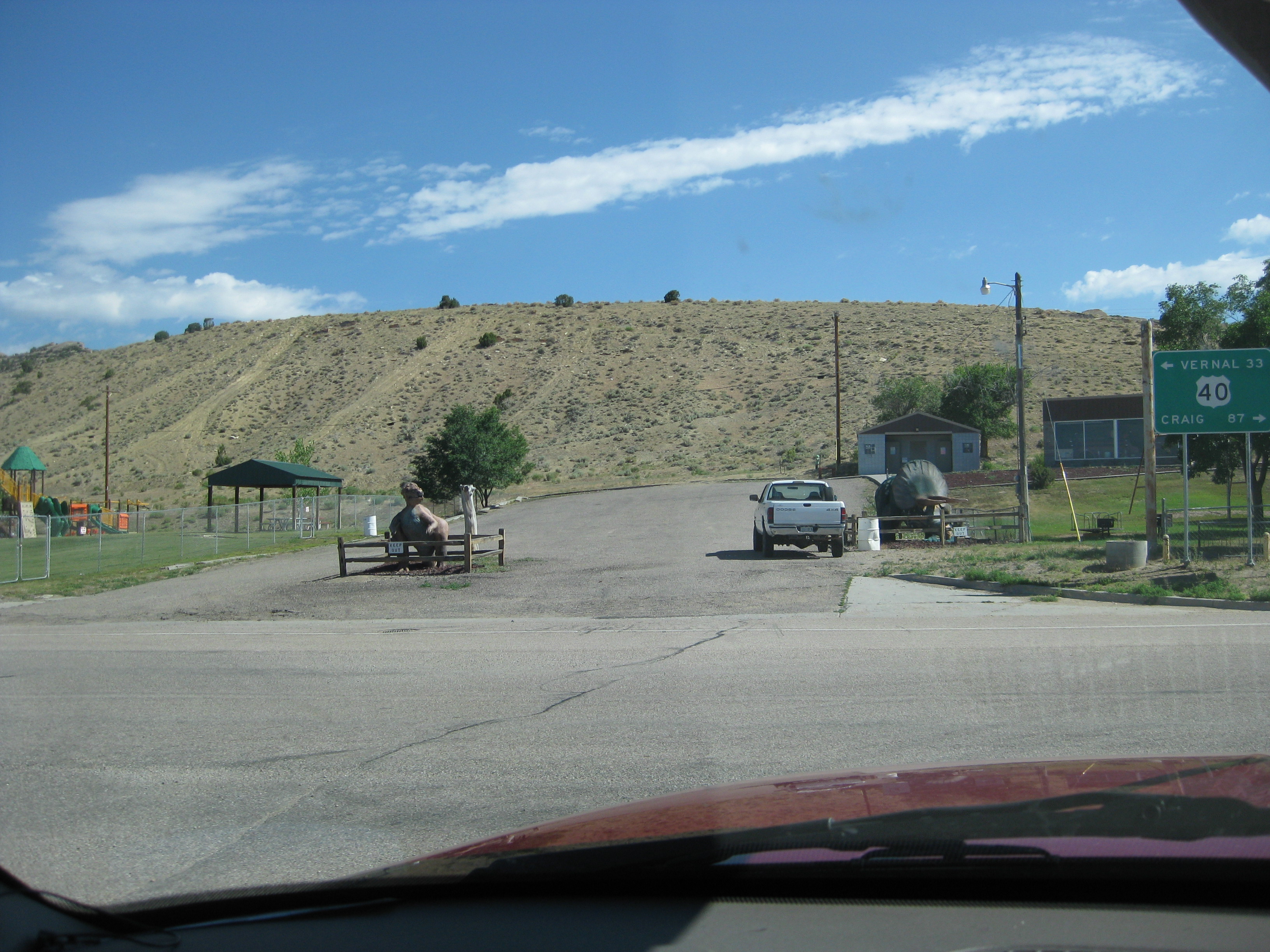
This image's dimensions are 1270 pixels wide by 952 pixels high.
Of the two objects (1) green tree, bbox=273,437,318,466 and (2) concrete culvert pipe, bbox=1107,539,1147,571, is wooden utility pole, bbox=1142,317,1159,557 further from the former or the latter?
(1) green tree, bbox=273,437,318,466

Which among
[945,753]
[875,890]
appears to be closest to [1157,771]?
[875,890]

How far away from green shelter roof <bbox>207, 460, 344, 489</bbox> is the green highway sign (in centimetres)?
2669

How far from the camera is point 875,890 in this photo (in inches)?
103

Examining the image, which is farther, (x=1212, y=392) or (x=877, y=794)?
(x=1212, y=392)

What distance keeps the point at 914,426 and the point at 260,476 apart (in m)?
38.4

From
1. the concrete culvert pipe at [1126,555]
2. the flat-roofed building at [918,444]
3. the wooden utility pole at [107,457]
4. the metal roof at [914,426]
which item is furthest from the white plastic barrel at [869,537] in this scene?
the wooden utility pole at [107,457]

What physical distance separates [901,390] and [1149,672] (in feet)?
205

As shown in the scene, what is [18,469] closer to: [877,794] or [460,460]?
[460,460]

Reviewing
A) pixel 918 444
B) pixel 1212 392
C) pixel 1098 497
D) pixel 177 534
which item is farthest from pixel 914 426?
pixel 177 534

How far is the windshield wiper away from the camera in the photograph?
8.76ft

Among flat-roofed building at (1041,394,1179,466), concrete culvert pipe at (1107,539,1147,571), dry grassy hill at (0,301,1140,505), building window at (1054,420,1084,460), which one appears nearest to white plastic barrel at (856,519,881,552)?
concrete culvert pipe at (1107,539,1147,571)

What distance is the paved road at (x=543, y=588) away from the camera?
16.2 m

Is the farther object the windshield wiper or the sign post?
the sign post

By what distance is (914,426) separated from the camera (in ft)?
196
